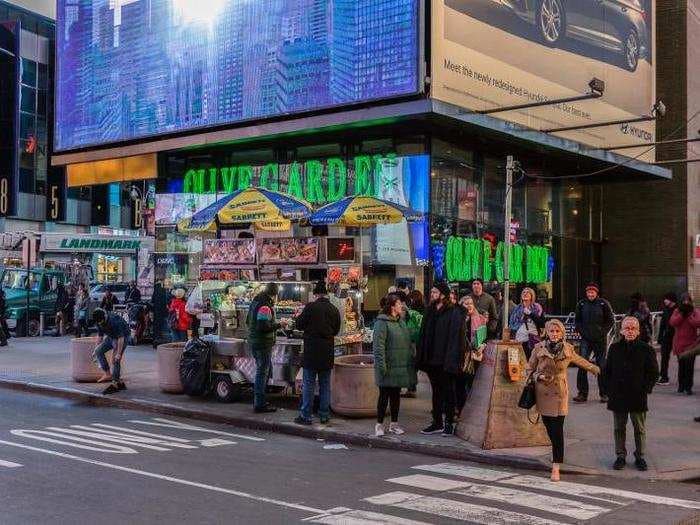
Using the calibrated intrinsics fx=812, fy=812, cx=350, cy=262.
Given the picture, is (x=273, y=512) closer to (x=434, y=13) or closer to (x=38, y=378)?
(x=38, y=378)

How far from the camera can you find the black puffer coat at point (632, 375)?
8336mm

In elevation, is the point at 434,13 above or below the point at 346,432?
above

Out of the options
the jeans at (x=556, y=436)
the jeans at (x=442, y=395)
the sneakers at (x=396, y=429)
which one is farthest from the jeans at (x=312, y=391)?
the jeans at (x=556, y=436)

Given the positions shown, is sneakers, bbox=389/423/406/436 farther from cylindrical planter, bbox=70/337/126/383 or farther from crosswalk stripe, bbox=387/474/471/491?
cylindrical planter, bbox=70/337/126/383

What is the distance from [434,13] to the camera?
16.9 metres

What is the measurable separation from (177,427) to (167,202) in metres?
13.2

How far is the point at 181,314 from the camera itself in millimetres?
16547

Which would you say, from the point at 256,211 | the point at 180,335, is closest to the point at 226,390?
the point at 256,211

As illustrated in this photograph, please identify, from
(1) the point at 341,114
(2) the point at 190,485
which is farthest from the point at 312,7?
(2) the point at 190,485

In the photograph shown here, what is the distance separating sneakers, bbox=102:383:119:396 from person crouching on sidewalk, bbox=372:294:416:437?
5.34m

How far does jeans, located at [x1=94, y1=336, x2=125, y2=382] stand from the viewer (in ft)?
44.2

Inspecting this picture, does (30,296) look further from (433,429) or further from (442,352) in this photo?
(442,352)

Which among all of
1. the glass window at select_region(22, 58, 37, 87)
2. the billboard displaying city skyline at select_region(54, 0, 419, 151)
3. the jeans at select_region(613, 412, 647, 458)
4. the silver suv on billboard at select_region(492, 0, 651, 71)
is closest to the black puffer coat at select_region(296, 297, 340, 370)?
the jeans at select_region(613, 412, 647, 458)

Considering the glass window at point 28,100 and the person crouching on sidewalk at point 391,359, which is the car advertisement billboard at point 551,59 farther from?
the glass window at point 28,100
